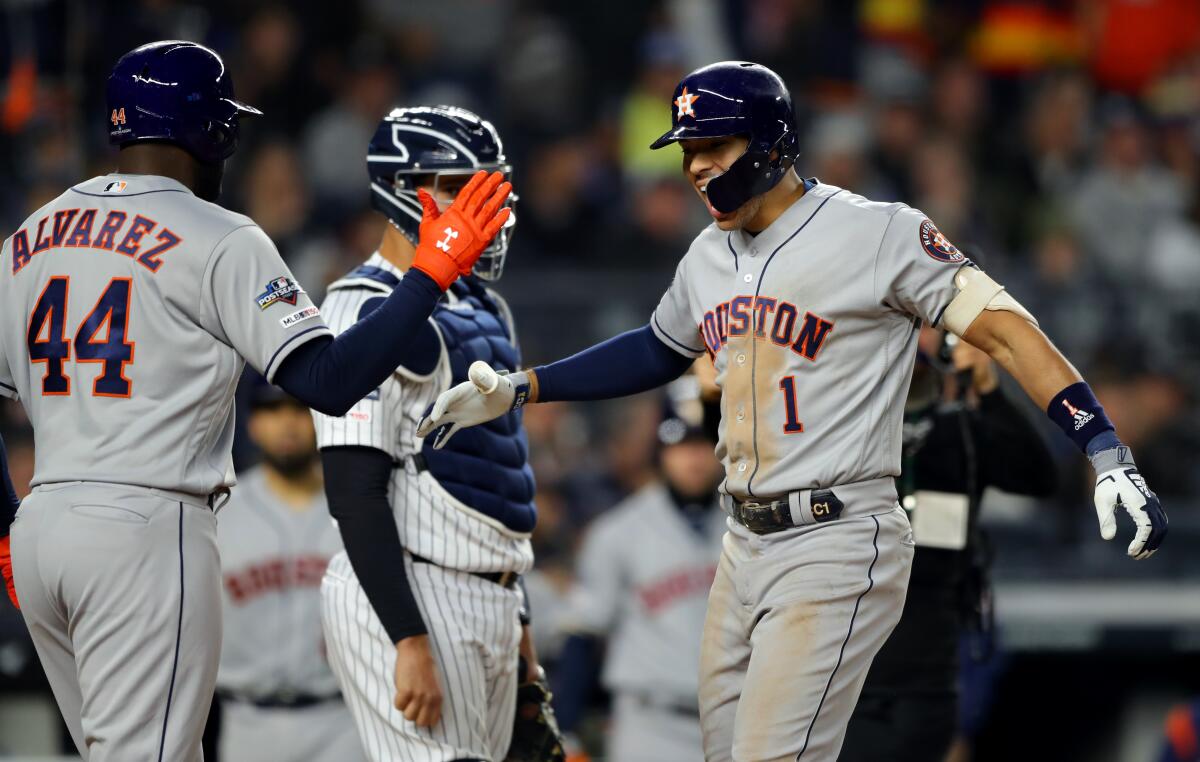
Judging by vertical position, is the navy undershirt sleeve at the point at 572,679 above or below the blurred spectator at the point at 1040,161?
below

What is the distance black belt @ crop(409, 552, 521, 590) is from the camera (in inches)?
167

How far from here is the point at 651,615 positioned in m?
6.79

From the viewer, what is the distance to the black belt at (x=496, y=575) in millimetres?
4234

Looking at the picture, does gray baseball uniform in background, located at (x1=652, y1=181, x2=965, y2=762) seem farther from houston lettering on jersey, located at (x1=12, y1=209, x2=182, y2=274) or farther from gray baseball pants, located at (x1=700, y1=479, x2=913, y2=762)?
houston lettering on jersey, located at (x1=12, y1=209, x2=182, y2=274)

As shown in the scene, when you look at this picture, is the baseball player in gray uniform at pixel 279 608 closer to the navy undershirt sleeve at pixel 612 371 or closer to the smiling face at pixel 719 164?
the navy undershirt sleeve at pixel 612 371

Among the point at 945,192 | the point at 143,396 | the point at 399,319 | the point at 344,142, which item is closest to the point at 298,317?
the point at 399,319

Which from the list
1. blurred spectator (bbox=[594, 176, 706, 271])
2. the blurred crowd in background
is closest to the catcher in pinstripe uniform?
→ the blurred crowd in background

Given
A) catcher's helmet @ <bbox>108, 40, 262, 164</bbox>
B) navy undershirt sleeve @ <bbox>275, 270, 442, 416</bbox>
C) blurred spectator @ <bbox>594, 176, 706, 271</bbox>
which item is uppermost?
catcher's helmet @ <bbox>108, 40, 262, 164</bbox>

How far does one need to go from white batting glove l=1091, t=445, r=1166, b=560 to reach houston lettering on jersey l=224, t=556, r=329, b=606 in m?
3.25

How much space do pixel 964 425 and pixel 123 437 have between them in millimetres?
2356

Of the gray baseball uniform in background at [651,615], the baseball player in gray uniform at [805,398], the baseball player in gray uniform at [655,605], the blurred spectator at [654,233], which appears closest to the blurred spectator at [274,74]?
the blurred spectator at [654,233]

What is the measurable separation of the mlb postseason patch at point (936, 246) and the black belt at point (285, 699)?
309 cm

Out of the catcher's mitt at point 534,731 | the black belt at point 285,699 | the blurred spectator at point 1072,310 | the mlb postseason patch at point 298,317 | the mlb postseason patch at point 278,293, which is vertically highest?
the mlb postseason patch at point 278,293

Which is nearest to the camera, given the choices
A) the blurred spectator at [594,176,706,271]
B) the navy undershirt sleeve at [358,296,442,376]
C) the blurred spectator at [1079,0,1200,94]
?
the navy undershirt sleeve at [358,296,442,376]
